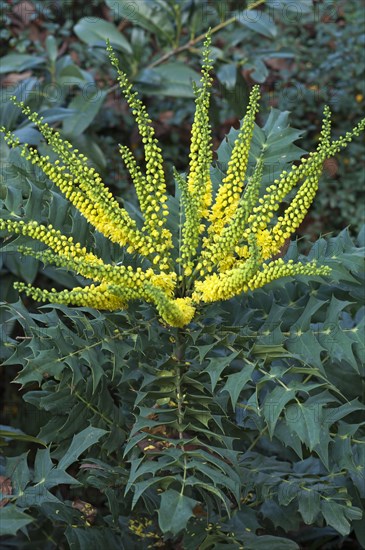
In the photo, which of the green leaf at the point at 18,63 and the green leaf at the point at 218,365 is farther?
the green leaf at the point at 18,63

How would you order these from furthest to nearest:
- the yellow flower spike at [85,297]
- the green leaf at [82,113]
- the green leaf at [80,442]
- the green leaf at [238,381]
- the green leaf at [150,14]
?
the green leaf at [150,14] < the green leaf at [82,113] < the green leaf at [80,442] < the green leaf at [238,381] < the yellow flower spike at [85,297]

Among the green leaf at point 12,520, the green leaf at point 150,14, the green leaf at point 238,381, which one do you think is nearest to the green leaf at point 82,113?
the green leaf at point 150,14

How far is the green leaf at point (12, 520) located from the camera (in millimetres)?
1915

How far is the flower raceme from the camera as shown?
7.00 feet

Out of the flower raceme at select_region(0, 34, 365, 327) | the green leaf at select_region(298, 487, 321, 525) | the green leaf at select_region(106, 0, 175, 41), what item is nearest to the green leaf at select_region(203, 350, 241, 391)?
the flower raceme at select_region(0, 34, 365, 327)

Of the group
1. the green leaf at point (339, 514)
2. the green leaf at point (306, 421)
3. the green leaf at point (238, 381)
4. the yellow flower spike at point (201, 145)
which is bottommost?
the green leaf at point (339, 514)

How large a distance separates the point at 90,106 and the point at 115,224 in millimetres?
2179

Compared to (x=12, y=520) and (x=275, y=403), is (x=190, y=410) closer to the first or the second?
(x=275, y=403)

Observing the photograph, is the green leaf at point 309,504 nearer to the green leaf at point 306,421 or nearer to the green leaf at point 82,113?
the green leaf at point 306,421

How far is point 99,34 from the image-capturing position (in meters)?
4.46

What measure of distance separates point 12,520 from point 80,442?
35cm

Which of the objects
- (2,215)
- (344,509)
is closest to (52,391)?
(2,215)

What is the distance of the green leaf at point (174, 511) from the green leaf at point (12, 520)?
0.29m

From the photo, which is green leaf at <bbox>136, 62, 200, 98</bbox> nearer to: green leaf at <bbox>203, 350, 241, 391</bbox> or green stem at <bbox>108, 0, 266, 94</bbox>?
green stem at <bbox>108, 0, 266, 94</bbox>
